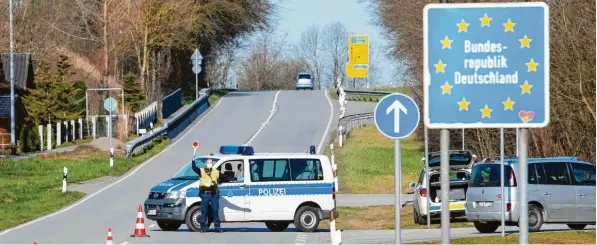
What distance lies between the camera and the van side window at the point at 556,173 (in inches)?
1007

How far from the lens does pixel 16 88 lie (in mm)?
66438

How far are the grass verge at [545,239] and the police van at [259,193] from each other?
14.1ft

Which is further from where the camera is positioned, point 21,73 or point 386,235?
point 21,73

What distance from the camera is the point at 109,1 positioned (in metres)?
70.8

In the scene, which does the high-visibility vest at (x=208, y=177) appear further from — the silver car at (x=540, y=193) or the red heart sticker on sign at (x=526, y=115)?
the red heart sticker on sign at (x=526, y=115)

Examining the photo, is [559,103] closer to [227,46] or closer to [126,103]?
[126,103]

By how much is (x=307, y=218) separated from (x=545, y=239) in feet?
19.7

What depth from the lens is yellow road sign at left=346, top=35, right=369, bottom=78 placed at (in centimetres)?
8119

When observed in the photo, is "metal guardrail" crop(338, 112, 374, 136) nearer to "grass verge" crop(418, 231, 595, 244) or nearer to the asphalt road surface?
the asphalt road surface

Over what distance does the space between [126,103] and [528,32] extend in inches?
2195

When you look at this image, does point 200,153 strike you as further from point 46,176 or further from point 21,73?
point 21,73

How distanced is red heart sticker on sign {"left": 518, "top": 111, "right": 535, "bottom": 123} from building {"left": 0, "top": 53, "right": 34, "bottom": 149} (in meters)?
46.1

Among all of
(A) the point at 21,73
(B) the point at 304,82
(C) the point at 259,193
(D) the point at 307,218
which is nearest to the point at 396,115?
(C) the point at 259,193

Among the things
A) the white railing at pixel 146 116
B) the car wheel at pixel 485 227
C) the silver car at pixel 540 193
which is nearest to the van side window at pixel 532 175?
the silver car at pixel 540 193
